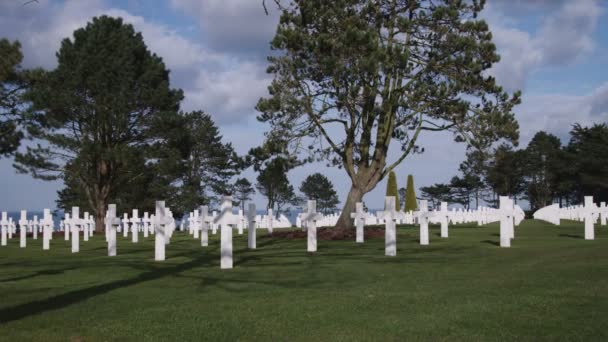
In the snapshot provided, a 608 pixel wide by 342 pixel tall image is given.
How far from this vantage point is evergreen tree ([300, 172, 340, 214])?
9412 cm

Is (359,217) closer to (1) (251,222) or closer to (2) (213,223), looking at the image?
(1) (251,222)

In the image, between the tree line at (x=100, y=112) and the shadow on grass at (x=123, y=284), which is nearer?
the shadow on grass at (x=123, y=284)

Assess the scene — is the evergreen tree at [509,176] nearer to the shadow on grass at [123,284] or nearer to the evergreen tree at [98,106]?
the evergreen tree at [98,106]

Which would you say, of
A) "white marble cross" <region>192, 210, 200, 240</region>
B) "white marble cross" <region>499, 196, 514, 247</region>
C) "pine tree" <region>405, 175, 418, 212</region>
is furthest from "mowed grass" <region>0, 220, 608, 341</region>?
"pine tree" <region>405, 175, 418, 212</region>

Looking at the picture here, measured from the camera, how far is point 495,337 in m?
5.28

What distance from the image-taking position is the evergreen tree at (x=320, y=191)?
9412 cm

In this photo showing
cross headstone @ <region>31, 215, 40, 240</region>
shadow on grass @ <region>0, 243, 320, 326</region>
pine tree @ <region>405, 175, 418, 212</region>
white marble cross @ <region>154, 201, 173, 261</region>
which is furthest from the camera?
pine tree @ <region>405, 175, 418, 212</region>

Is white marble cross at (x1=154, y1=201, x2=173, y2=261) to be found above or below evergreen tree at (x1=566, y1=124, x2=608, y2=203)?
below

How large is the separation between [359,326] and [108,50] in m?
34.5

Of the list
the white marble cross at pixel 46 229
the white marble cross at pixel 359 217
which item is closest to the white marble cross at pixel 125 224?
the white marble cross at pixel 46 229

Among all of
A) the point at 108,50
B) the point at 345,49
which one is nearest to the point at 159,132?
the point at 108,50

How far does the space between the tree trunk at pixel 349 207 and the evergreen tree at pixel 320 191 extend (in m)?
68.6

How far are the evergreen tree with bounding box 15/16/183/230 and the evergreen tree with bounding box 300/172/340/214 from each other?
5723 cm

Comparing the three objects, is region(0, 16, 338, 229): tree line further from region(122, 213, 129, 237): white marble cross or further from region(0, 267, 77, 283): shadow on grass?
region(0, 267, 77, 283): shadow on grass
